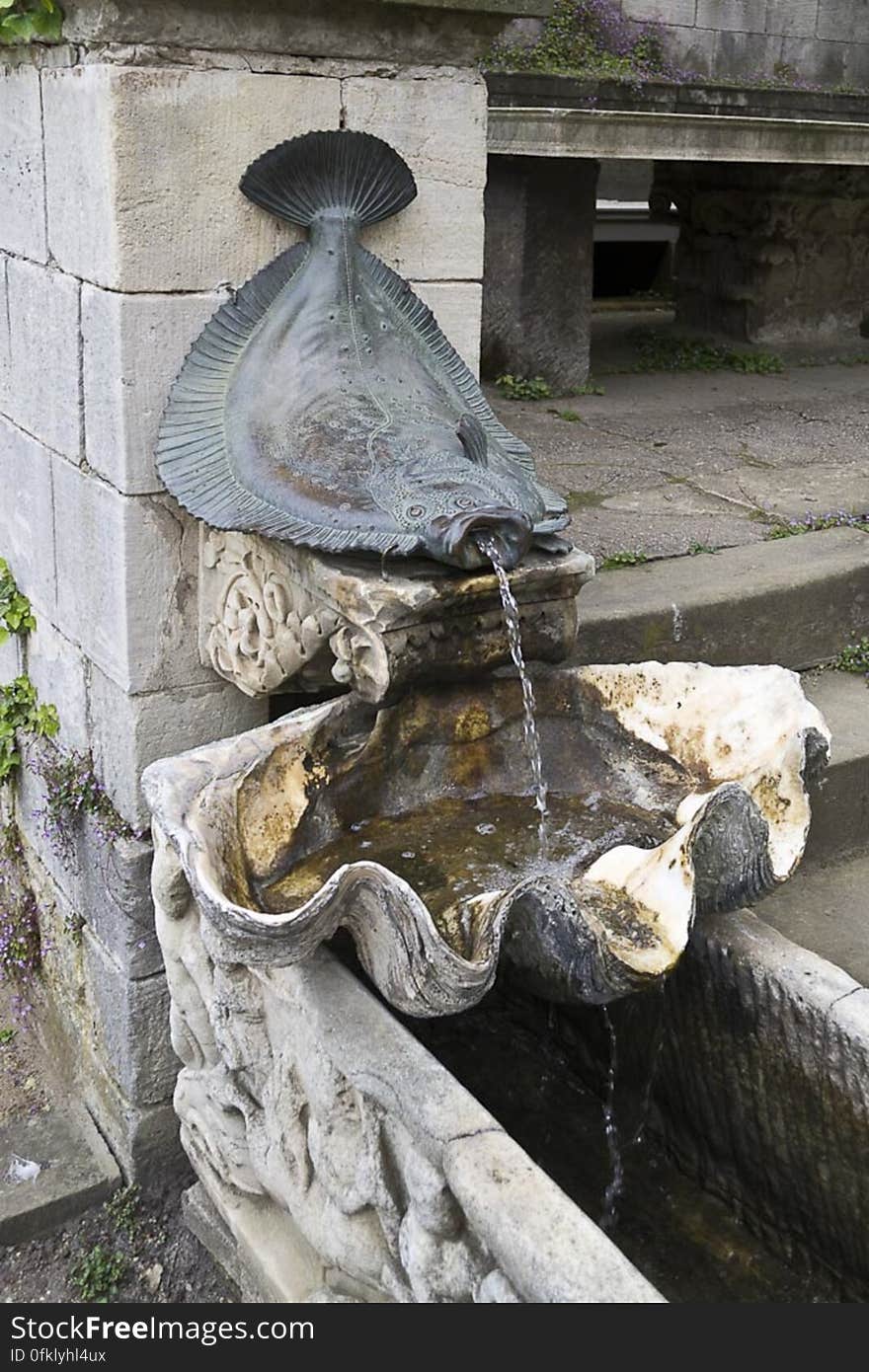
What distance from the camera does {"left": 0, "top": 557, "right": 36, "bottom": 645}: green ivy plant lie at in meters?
3.51

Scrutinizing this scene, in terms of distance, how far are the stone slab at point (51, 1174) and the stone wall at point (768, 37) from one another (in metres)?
5.82

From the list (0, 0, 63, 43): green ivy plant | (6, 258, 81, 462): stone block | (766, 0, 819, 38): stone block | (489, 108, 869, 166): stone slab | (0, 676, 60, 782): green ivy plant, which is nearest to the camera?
(0, 0, 63, 43): green ivy plant

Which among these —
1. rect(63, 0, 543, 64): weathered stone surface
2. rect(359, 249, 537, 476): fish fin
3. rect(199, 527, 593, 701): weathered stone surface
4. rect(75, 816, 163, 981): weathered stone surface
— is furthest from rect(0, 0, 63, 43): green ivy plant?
rect(75, 816, 163, 981): weathered stone surface

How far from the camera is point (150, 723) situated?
2.99 m

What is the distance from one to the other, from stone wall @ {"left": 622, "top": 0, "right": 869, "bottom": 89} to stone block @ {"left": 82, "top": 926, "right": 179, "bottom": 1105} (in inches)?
220

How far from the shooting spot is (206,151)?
2.64 metres

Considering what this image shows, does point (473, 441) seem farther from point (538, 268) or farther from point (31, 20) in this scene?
point (538, 268)

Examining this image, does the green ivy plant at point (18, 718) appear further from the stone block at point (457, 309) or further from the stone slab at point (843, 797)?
the stone slab at point (843, 797)

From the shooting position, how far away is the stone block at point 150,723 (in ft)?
9.81

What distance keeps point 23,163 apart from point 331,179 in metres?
0.72

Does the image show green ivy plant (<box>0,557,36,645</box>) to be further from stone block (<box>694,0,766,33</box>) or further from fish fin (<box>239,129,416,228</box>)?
stone block (<box>694,0,766,33</box>)

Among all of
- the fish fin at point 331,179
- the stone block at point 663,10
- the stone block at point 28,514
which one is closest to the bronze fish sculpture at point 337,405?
the fish fin at point 331,179

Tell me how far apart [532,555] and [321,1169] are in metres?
1.09

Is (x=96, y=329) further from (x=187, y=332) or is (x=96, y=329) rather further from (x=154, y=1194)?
(x=154, y=1194)
